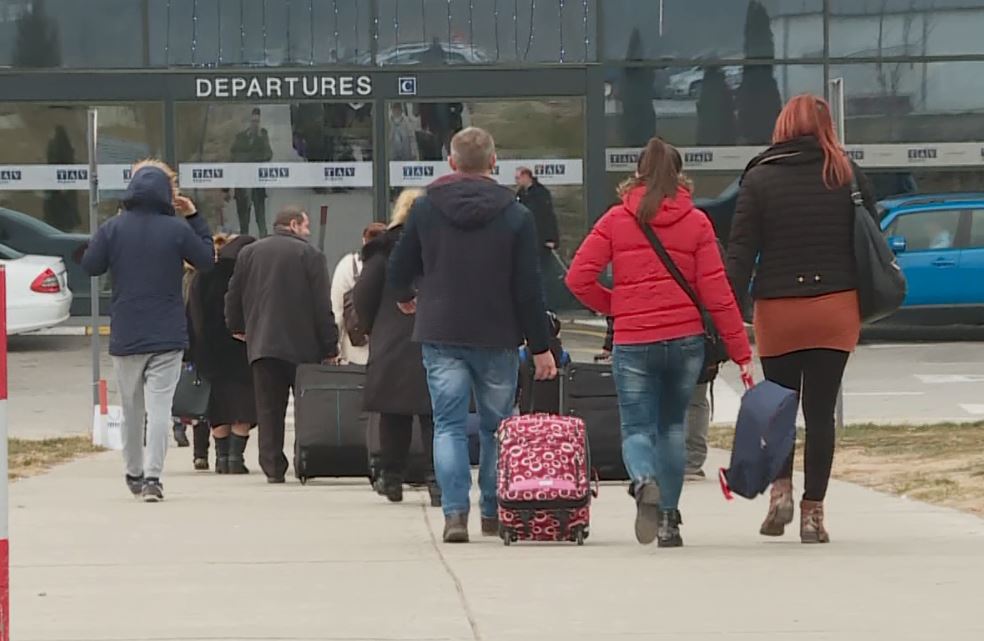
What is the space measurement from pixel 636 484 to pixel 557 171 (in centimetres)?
1692

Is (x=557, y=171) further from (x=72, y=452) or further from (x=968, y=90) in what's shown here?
(x=72, y=452)

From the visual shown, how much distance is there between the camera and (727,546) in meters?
9.45

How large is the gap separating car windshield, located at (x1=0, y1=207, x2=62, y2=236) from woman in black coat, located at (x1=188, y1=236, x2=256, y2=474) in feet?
38.2

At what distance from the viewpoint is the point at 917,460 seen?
Result: 13.5 meters

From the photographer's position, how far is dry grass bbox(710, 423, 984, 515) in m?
11.6

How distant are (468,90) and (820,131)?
16.8 m

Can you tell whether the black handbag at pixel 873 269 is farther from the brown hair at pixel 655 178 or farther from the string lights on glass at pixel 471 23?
the string lights on glass at pixel 471 23

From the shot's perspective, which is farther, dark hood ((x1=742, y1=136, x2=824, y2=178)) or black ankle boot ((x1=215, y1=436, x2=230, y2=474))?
black ankle boot ((x1=215, y1=436, x2=230, y2=474))

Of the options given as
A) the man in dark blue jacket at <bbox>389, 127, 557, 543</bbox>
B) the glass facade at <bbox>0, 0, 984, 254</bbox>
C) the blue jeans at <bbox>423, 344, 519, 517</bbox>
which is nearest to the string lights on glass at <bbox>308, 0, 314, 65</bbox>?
the glass facade at <bbox>0, 0, 984, 254</bbox>

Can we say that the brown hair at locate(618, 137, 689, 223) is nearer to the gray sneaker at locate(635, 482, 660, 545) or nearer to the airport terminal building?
the gray sneaker at locate(635, 482, 660, 545)

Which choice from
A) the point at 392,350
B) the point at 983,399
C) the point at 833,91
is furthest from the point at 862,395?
the point at 392,350

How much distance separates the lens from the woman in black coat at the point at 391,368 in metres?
11.4

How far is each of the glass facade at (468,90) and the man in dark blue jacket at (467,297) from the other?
53.3ft

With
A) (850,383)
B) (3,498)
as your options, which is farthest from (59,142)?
(3,498)
